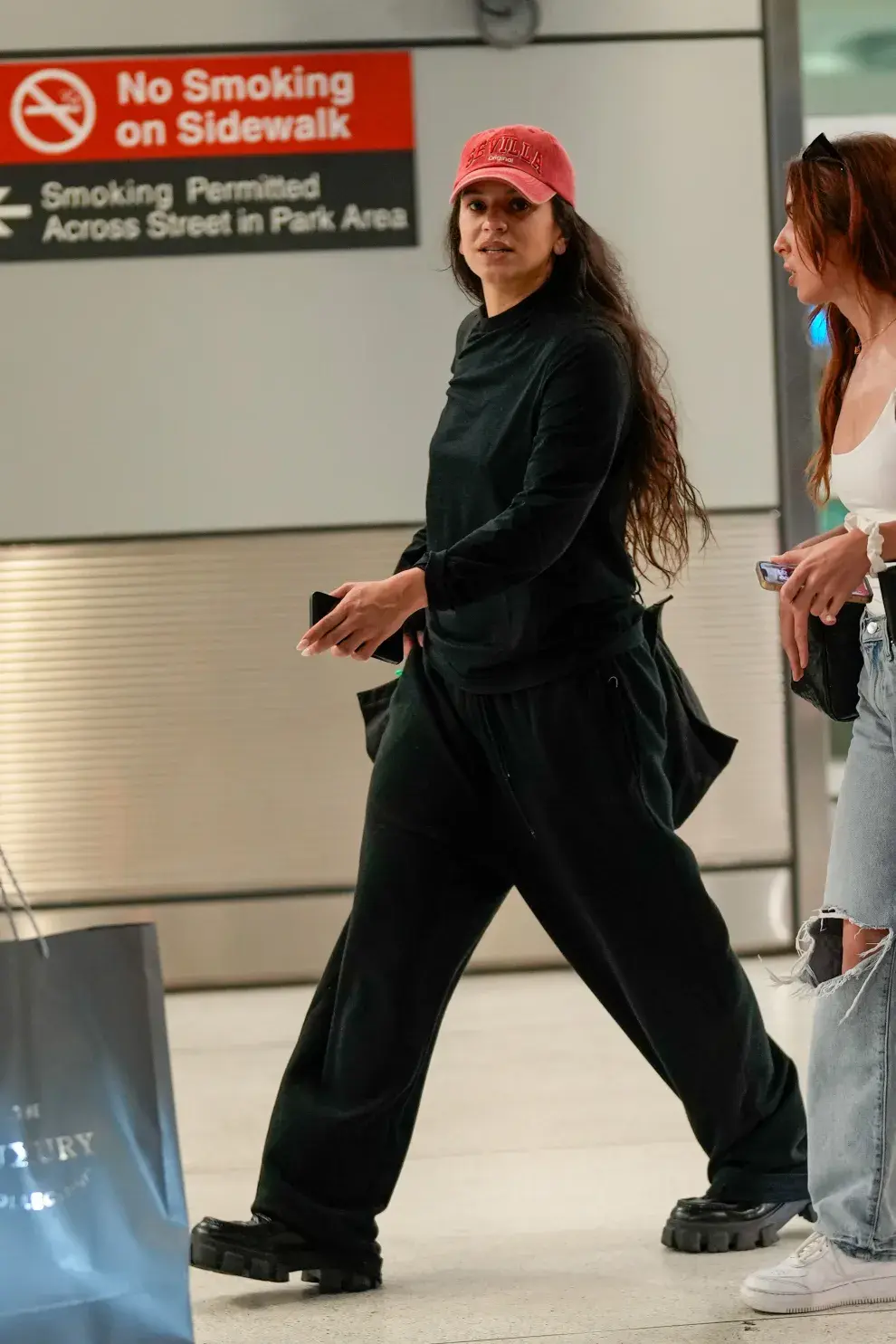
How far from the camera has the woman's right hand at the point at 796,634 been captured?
207 cm

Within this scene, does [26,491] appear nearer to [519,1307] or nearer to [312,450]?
[312,450]

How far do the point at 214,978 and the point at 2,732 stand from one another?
957 mm

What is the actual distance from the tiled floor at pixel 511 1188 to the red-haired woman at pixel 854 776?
0.11 m

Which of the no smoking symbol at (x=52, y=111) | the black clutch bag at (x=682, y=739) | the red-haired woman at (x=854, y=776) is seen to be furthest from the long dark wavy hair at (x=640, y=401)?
the no smoking symbol at (x=52, y=111)

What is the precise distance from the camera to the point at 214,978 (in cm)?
489

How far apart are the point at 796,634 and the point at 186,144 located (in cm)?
329

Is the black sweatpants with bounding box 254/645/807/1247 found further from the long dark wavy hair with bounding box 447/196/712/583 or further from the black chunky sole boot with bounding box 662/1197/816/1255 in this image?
the long dark wavy hair with bounding box 447/196/712/583

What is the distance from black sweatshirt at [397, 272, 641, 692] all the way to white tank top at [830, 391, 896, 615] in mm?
369

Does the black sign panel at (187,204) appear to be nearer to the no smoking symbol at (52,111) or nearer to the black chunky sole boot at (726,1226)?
the no smoking symbol at (52,111)

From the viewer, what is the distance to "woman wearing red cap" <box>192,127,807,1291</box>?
2373mm

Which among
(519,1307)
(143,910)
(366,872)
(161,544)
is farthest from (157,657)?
(519,1307)

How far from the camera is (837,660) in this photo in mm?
2146

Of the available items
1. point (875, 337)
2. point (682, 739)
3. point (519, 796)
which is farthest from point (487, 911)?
point (875, 337)

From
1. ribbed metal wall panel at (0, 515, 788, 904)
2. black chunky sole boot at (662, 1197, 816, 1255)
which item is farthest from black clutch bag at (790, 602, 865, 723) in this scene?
ribbed metal wall panel at (0, 515, 788, 904)
